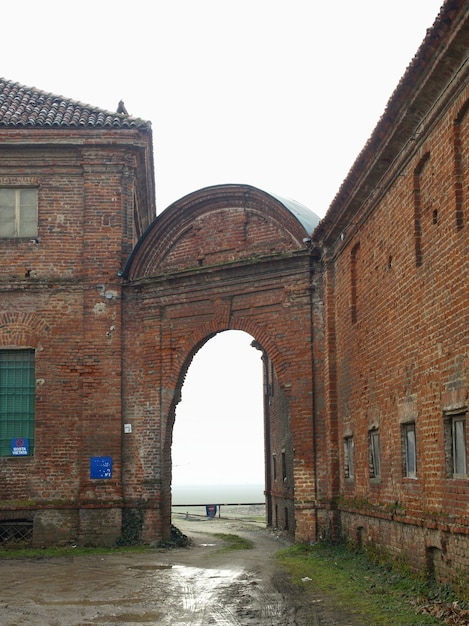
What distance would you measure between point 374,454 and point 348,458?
2.12m

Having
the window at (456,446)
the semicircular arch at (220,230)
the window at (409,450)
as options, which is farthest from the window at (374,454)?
A: the semicircular arch at (220,230)

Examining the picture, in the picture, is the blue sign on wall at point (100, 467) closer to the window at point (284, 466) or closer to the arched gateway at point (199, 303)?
the arched gateway at point (199, 303)

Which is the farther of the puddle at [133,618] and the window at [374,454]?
the window at [374,454]

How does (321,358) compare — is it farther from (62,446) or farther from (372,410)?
(62,446)

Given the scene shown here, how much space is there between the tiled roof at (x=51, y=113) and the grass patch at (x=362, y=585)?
11.0m

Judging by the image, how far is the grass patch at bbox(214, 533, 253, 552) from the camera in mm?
20172

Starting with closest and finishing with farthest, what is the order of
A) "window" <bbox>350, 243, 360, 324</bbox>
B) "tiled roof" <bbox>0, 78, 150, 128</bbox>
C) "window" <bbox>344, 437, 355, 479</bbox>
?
"window" <bbox>350, 243, 360, 324</bbox> < "window" <bbox>344, 437, 355, 479</bbox> < "tiled roof" <bbox>0, 78, 150, 128</bbox>

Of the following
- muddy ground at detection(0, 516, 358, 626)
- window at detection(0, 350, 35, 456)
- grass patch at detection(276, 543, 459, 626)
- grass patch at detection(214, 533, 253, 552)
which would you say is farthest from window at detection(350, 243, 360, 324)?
window at detection(0, 350, 35, 456)

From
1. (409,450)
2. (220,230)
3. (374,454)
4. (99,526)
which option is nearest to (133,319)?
(220,230)

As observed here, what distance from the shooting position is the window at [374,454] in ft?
48.7

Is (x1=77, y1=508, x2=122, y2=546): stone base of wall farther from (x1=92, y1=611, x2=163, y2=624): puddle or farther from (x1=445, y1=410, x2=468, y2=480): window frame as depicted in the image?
(x1=445, y1=410, x2=468, y2=480): window frame

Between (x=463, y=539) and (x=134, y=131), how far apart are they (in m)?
14.1

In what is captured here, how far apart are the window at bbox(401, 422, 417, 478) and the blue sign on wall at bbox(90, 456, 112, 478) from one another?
919cm

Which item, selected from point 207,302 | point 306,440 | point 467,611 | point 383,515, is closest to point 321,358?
point 306,440
